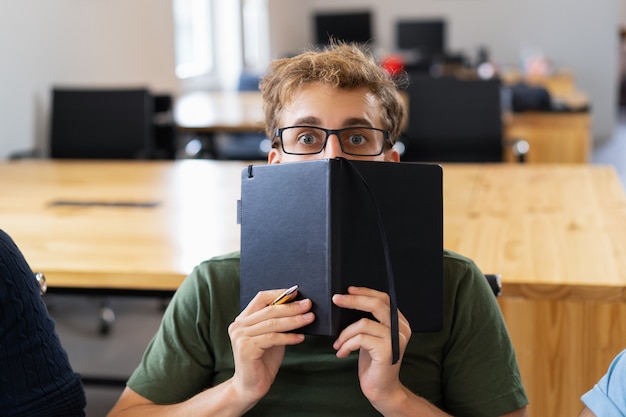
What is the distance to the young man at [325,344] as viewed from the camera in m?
1.29

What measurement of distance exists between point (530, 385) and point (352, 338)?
86 cm

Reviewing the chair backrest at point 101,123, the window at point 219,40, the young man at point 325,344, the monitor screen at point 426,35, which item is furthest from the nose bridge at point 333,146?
the monitor screen at point 426,35

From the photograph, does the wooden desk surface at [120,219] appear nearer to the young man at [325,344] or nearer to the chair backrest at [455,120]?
the young man at [325,344]

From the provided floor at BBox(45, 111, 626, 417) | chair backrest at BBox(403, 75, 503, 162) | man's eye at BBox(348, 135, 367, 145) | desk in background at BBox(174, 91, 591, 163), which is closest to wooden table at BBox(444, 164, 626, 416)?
man's eye at BBox(348, 135, 367, 145)

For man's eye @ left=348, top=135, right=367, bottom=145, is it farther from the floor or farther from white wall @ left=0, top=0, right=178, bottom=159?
white wall @ left=0, top=0, right=178, bottom=159

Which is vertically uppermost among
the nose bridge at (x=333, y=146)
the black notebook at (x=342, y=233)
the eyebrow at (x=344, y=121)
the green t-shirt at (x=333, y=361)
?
the eyebrow at (x=344, y=121)

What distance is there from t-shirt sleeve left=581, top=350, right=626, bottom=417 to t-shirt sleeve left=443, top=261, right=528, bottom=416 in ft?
0.52

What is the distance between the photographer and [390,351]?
3.58 feet

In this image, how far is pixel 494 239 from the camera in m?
2.03

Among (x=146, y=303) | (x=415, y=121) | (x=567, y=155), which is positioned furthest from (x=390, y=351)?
(x=567, y=155)

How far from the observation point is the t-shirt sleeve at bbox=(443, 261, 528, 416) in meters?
1.28

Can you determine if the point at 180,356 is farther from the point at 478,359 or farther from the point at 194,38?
the point at 194,38

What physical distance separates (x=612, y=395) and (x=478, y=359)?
0.23 m

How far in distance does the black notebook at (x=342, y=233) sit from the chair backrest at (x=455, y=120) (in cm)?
307
